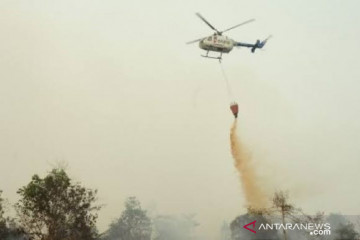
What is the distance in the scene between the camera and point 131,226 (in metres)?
118

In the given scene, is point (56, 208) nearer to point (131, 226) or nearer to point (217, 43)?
point (217, 43)

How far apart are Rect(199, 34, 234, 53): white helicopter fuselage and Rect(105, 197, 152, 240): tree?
3236 inches

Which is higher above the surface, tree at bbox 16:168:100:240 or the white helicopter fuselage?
the white helicopter fuselage

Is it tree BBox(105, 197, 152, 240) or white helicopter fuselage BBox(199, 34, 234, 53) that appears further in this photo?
tree BBox(105, 197, 152, 240)

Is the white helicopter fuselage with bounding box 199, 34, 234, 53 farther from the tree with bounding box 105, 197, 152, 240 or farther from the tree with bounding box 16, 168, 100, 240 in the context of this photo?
the tree with bounding box 105, 197, 152, 240

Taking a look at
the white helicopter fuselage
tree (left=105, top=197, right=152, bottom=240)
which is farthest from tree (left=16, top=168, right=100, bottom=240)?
tree (left=105, top=197, right=152, bottom=240)

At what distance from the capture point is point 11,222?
56219 mm

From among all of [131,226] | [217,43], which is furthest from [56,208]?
[131,226]

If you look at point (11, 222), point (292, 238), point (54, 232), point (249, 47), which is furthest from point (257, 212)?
point (292, 238)

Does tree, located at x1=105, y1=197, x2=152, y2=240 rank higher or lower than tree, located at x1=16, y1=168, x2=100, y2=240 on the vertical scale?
higher

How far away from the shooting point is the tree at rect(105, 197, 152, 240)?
382 ft

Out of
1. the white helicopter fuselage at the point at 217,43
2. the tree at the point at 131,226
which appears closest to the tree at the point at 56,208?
the white helicopter fuselage at the point at 217,43

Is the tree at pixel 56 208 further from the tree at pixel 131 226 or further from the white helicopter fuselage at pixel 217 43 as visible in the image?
the tree at pixel 131 226

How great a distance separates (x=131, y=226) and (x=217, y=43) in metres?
84.0
